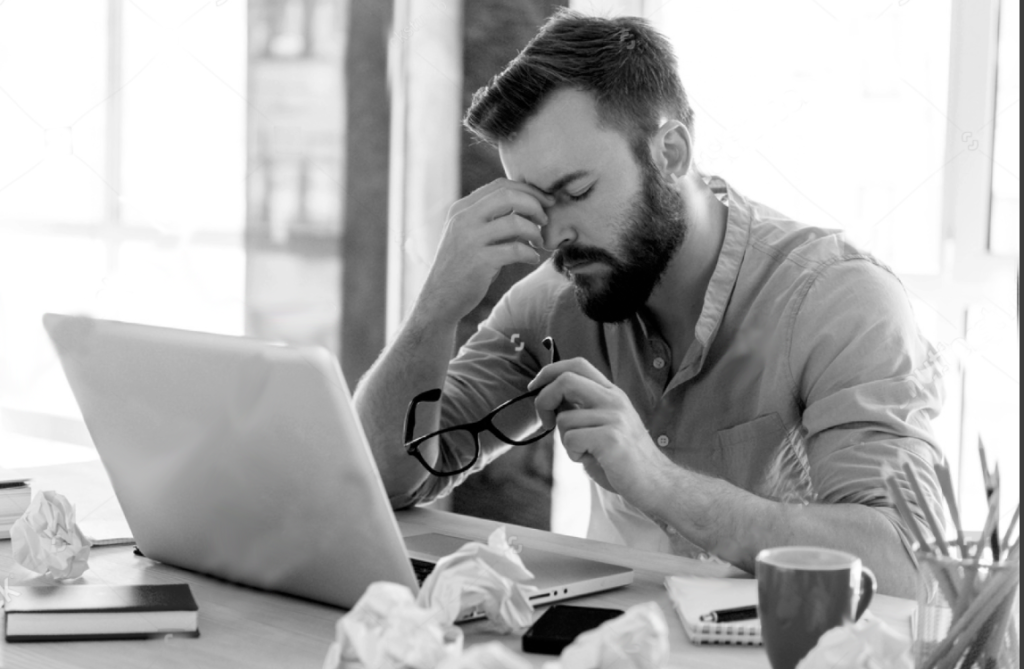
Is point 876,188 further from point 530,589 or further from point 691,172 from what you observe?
point 530,589

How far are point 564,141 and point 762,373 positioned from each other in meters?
0.35

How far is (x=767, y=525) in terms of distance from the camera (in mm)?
988

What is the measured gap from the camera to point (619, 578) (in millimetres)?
916

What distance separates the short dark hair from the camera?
133 cm

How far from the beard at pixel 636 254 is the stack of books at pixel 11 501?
0.65 m

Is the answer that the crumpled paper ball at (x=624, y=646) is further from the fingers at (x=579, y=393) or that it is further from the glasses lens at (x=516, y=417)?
the glasses lens at (x=516, y=417)

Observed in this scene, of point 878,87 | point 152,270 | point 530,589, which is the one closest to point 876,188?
point 878,87

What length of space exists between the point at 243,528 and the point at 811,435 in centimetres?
59

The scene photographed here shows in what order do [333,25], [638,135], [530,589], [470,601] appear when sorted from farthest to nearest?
[333,25] → [638,135] → [530,589] → [470,601]

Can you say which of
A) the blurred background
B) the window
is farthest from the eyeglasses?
the window

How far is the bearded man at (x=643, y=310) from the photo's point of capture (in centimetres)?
117

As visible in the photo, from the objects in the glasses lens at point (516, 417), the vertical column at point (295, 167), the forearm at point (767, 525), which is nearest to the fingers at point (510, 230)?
the glasses lens at point (516, 417)

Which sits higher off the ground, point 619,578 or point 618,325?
point 618,325

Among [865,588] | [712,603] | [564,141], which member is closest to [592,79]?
[564,141]
